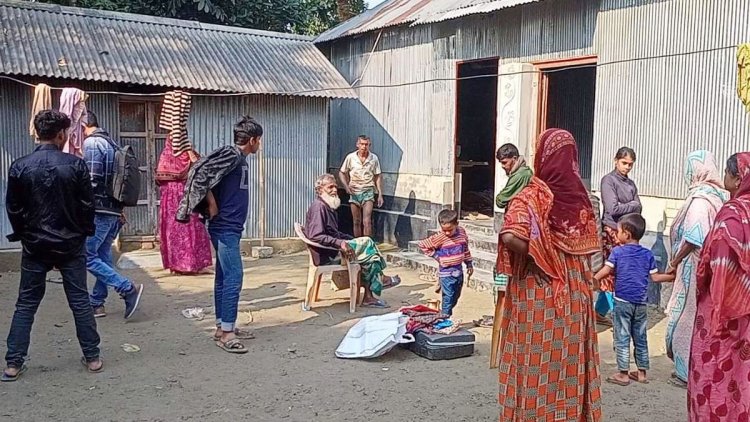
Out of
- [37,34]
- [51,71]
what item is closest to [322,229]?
[51,71]

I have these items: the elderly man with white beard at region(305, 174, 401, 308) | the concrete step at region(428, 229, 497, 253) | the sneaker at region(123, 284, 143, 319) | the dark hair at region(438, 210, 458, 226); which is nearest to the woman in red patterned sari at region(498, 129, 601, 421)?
the dark hair at region(438, 210, 458, 226)

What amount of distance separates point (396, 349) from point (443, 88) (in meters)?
5.53

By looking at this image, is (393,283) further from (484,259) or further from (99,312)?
(99,312)

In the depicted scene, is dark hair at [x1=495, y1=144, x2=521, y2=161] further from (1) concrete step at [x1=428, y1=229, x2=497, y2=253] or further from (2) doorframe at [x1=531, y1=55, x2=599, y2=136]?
(1) concrete step at [x1=428, y1=229, x2=497, y2=253]

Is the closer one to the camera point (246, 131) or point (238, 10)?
point (246, 131)

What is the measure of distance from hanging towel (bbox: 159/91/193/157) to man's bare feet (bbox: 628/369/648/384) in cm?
575

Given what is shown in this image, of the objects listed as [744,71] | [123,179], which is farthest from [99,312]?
[744,71]

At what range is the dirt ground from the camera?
448 cm

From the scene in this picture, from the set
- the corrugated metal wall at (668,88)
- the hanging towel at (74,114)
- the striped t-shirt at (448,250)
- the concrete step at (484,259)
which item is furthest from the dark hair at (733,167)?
the hanging towel at (74,114)

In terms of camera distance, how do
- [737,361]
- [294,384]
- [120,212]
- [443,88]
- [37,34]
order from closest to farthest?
[737,361], [294,384], [120,212], [37,34], [443,88]

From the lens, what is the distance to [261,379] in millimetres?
5086

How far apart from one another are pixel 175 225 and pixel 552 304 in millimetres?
6149

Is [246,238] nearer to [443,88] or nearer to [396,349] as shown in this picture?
[443,88]

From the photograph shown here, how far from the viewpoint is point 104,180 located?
236 inches
